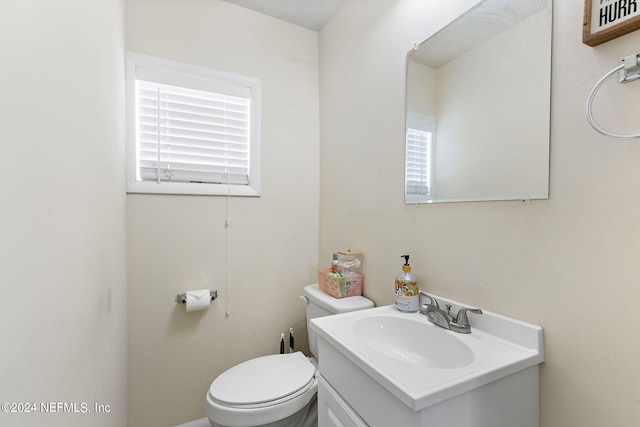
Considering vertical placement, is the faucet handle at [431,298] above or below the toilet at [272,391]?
above

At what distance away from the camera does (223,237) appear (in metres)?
1.66

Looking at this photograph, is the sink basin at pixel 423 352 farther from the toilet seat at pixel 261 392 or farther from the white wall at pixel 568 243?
the toilet seat at pixel 261 392

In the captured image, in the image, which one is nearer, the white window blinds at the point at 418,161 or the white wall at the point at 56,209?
the white wall at the point at 56,209

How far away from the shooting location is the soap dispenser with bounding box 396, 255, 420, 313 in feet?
3.67

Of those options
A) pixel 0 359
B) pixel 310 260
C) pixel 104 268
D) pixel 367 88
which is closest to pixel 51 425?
pixel 0 359

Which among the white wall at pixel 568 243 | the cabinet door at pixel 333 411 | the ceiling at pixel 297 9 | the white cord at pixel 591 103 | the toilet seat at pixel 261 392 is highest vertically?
the ceiling at pixel 297 9

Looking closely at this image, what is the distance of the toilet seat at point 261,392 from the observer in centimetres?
111

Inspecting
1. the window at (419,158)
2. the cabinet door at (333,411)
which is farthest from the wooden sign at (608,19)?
the cabinet door at (333,411)

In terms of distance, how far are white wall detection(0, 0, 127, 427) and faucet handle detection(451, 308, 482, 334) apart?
1.04 m

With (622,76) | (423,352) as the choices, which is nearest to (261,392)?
(423,352)

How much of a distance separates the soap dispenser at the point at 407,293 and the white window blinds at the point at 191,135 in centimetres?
112

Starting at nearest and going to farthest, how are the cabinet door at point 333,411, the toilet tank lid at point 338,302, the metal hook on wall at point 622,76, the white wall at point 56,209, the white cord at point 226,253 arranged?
the white wall at point 56,209
the metal hook on wall at point 622,76
the cabinet door at point 333,411
the toilet tank lid at point 338,302
the white cord at point 226,253

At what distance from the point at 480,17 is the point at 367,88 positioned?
A: 60 centimetres

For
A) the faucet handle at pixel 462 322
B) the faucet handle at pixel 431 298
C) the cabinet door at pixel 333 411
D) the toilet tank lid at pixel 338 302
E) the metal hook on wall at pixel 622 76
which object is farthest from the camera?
the toilet tank lid at pixel 338 302
